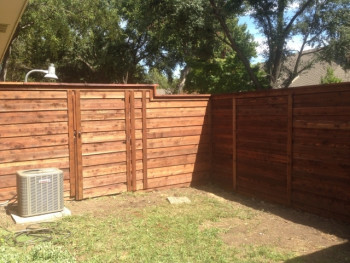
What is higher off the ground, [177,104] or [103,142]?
[177,104]

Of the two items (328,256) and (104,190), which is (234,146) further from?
(328,256)

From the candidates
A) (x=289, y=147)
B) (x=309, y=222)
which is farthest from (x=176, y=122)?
(x=309, y=222)

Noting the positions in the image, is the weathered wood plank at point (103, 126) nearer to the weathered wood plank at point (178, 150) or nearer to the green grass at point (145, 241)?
the weathered wood plank at point (178, 150)

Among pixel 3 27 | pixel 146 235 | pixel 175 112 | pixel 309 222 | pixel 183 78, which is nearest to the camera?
pixel 3 27

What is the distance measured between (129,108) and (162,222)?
8.55ft

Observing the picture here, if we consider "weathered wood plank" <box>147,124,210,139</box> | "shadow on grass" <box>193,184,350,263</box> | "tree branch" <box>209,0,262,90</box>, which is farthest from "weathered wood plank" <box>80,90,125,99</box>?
"tree branch" <box>209,0,262,90</box>

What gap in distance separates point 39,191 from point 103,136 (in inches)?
65.4

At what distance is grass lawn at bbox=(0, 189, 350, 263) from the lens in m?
3.86

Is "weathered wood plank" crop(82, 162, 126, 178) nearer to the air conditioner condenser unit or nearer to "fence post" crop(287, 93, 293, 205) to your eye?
the air conditioner condenser unit

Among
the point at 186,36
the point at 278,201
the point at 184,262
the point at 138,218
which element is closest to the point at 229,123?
the point at 278,201

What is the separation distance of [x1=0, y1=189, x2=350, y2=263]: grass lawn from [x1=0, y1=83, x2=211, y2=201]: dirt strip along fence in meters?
0.61

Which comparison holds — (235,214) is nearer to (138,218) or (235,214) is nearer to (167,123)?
(138,218)

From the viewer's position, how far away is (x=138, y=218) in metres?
5.36

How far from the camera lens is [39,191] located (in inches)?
210
